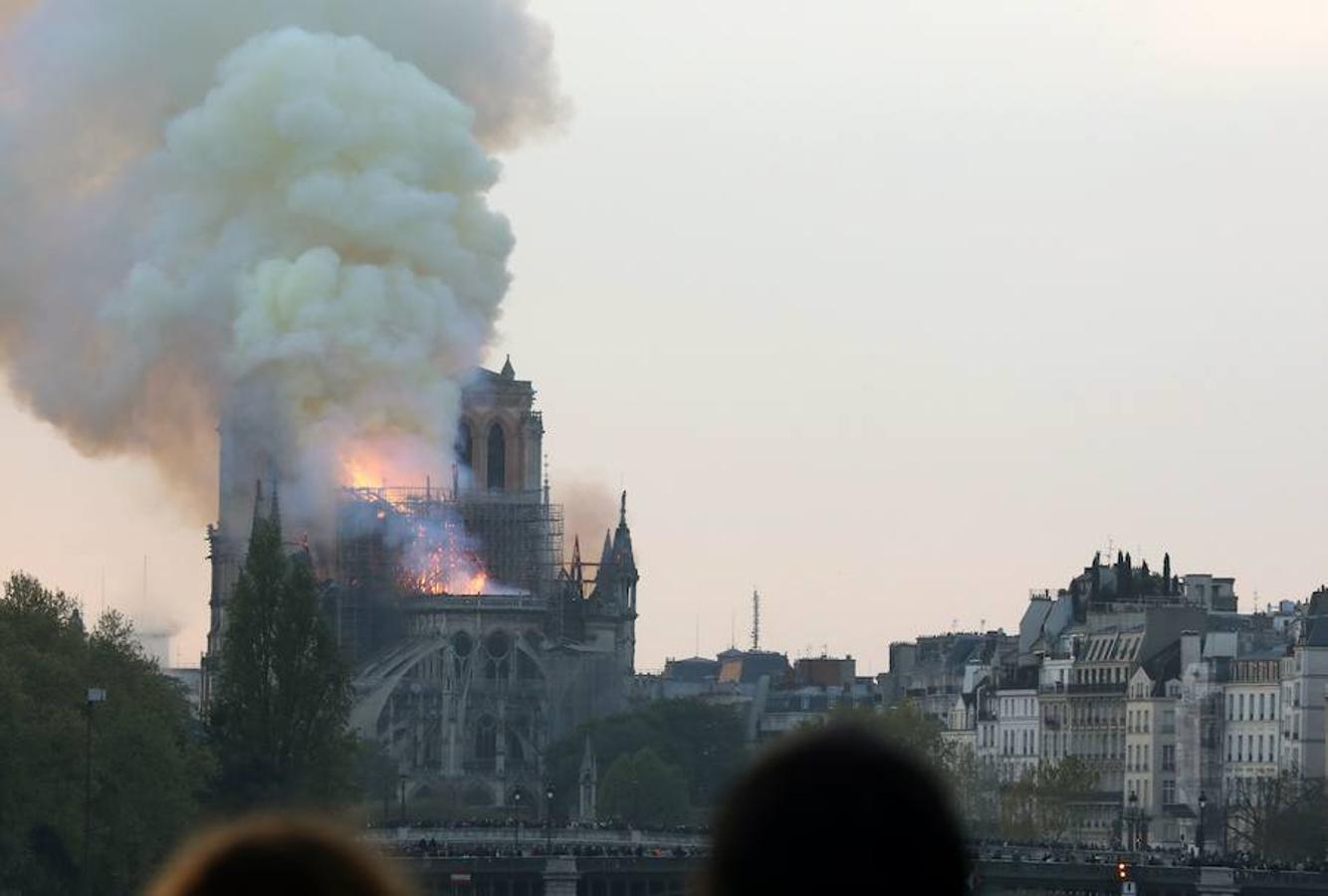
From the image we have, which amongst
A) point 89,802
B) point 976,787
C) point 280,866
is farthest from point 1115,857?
point 280,866

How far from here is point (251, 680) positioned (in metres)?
100

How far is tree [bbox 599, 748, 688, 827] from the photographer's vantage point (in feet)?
547

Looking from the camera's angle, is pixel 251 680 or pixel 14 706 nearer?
pixel 14 706

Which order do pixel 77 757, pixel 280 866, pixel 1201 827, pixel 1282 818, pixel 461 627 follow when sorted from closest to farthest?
pixel 280 866, pixel 77 757, pixel 1282 818, pixel 1201 827, pixel 461 627

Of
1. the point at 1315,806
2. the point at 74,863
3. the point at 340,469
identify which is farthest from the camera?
the point at 340,469

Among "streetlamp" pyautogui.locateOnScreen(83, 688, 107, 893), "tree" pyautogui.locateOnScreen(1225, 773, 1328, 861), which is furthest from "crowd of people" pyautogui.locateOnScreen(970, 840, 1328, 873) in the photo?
"streetlamp" pyautogui.locateOnScreen(83, 688, 107, 893)

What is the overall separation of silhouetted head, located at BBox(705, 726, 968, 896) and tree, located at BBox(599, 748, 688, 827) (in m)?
161

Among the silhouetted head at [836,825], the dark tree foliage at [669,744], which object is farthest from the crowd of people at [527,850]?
the silhouetted head at [836,825]

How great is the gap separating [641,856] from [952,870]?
3968 inches

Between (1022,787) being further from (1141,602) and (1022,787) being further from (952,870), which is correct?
(952,870)

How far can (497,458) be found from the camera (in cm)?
18938

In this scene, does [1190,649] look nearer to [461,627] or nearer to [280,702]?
[461,627]

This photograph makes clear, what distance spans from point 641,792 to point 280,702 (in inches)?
2702

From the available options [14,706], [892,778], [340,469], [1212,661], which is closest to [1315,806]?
[1212,661]
